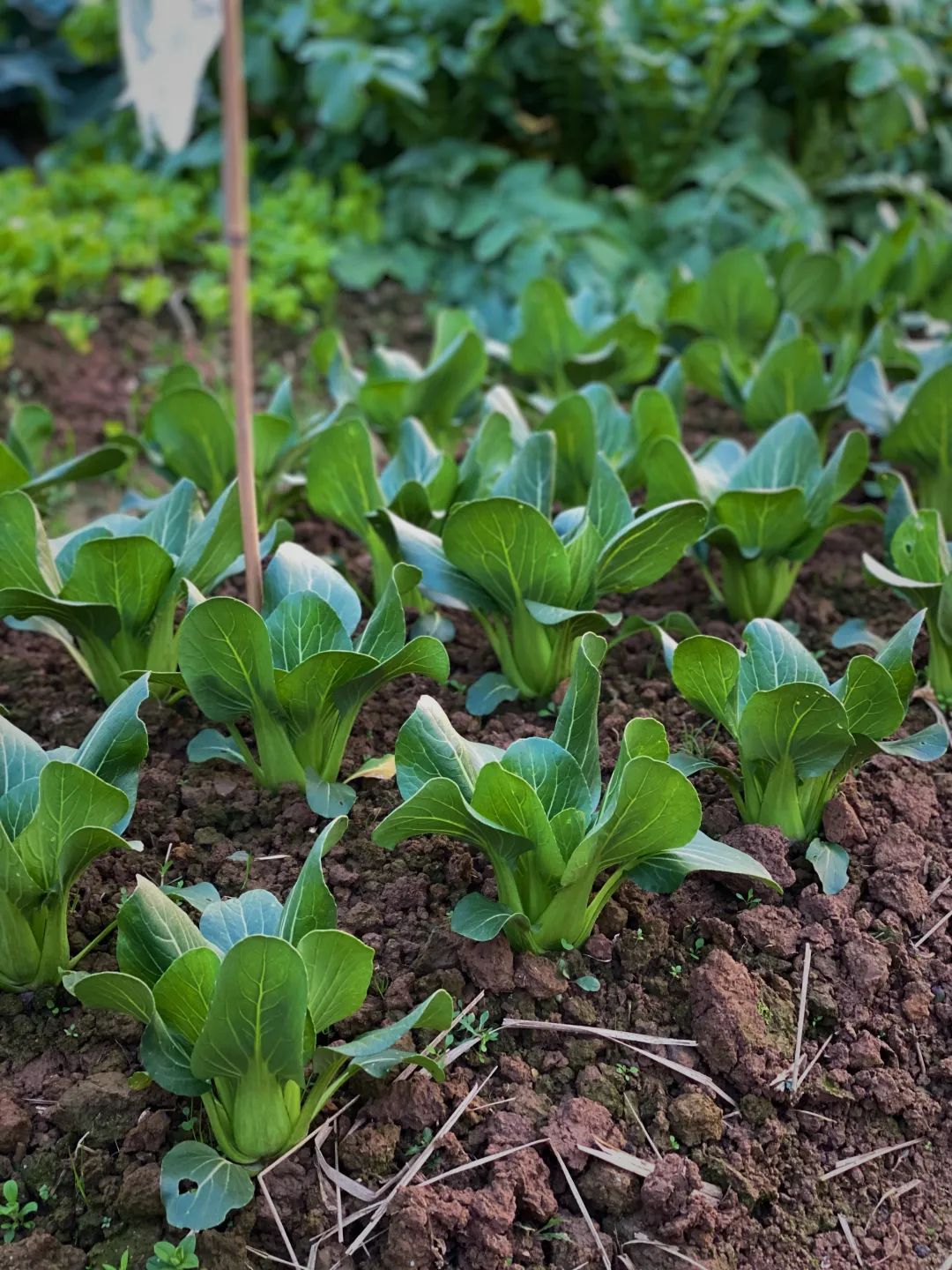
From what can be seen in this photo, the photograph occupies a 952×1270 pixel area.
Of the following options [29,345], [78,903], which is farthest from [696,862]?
[29,345]

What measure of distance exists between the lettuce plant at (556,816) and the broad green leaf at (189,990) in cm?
30

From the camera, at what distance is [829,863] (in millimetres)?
1967

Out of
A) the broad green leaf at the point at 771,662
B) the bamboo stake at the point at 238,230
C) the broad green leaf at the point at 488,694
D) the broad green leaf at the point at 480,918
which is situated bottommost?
the broad green leaf at the point at 488,694

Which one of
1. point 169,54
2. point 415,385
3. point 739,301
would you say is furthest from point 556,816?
point 739,301

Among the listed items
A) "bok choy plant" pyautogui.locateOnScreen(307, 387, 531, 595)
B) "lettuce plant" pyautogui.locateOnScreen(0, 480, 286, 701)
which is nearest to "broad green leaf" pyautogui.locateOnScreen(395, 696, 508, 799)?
"lettuce plant" pyautogui.locateOnScreen(0, 480, 286, 701)

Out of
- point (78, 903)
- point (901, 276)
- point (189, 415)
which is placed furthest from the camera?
point (901, 276)

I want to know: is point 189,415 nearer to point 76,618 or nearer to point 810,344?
point 76,618

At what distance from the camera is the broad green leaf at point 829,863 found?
76.3 inches

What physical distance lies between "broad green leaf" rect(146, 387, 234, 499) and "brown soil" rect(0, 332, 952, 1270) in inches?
32.3

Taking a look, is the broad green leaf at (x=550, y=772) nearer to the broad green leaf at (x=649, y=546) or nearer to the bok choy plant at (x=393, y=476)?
the broad green leaf at (x=649, y=546)

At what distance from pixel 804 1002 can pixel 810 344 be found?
1.66 meters

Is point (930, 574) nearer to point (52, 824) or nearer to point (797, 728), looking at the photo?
point (797, 728)

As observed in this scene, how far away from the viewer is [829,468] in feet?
7.86

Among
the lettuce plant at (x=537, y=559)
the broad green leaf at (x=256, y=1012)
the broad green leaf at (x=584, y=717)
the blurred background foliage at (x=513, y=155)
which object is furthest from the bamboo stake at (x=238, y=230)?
the blurred background foliage at (x=513, y=155)
